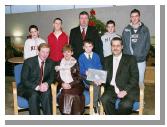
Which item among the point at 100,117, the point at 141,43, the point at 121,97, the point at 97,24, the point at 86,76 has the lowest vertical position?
the point at 100,117

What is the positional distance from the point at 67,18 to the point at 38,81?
4.19 metres

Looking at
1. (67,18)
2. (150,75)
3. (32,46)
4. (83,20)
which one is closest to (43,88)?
(32,46)

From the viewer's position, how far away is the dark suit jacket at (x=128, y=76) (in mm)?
3908

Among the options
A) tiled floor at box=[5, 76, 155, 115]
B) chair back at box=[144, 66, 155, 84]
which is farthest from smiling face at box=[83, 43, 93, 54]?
chair back at box=[144, 66, 155, 84]

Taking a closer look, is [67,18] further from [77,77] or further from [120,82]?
[120,82]

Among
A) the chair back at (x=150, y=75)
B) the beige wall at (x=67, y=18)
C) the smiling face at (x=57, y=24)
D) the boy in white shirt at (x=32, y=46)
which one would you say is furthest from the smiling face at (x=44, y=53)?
the beige wall at (x=67, y=18)

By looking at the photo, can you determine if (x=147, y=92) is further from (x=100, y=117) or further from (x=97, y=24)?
(x=100, y=117)

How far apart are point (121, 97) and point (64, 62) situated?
36.0 inches

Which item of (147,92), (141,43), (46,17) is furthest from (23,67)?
(46,17)

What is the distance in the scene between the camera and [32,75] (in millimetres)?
4043

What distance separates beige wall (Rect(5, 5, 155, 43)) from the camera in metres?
6.94

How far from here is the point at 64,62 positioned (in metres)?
4.08

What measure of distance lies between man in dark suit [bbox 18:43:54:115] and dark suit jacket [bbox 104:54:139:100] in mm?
848

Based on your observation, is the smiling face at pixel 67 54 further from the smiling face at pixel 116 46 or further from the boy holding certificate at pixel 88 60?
the smiling face at pixel 116 46
